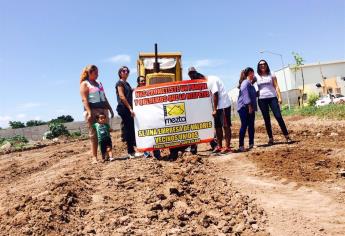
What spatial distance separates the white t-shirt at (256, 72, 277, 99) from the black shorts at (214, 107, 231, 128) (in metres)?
0.88

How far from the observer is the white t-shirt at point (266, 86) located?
7852 mm

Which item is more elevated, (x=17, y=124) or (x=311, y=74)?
(x=311, y=74)

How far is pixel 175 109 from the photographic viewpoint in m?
6.71

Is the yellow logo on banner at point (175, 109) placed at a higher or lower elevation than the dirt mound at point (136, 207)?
higher

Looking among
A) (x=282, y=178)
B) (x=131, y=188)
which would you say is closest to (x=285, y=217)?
(x=282, y=178)

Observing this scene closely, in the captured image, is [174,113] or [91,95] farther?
[91,95]

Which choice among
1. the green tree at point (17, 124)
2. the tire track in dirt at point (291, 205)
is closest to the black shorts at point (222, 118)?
the tire track in dirt at point (291, 205)

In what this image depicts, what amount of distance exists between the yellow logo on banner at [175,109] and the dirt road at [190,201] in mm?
968

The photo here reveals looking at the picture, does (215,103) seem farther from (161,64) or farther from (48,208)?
(161,64)

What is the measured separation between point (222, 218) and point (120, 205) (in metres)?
1.02

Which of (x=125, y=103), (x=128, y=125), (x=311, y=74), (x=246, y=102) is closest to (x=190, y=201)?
(x=125, y=103)

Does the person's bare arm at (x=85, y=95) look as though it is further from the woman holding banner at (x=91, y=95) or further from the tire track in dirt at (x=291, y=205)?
the tire track in dirt at (x=291, y=205)

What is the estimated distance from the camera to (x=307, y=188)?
454 centimetres

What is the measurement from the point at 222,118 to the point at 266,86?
1.21 metres
